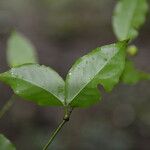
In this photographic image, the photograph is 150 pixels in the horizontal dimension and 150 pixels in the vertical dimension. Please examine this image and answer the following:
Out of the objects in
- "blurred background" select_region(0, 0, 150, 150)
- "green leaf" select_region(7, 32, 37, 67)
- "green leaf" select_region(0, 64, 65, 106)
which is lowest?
"blurred background" select_region(0, 0, 150, 150)

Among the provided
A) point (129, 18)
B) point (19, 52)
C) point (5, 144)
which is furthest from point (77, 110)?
point (5, 144)

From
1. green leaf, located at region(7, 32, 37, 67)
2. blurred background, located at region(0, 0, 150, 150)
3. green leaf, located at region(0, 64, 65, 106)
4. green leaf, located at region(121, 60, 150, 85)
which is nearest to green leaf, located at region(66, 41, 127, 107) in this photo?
green leaf, located at region(0, 64, 65, 106)

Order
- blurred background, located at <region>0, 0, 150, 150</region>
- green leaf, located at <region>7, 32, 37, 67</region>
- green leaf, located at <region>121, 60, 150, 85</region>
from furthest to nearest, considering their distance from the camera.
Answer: blurred background, located at <region>0, 0, 150, 150</region>, green leaf, located at <region>7, 32, 37, 67</region>, green leaf, located at <region>121, 60, 150, 85</region>

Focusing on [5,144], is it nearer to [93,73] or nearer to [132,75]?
[93,73]

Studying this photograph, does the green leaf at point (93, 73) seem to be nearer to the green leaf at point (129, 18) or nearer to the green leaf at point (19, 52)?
the green leaf at point (129, 18)

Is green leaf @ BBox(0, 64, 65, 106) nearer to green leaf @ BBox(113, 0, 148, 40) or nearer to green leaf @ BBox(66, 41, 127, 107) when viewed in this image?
green leaf @ BBox(66, 41, 127, 107)

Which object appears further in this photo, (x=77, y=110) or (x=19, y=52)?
(x=77, y=110)

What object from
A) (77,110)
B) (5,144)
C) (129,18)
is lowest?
(77,110)
